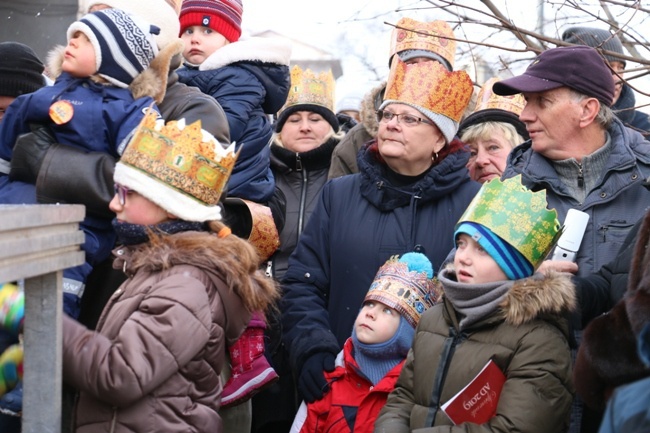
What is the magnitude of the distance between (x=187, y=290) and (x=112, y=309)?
0.90 feet

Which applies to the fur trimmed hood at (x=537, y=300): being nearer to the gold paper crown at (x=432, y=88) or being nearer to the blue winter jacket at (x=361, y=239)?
the blue winter jacket at (x=361, y=239)

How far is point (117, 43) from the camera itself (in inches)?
150

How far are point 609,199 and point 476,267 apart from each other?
72 cm

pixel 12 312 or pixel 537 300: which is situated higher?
pixel 537 300

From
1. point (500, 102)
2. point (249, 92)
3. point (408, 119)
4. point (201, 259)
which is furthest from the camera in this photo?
point (500, 102)

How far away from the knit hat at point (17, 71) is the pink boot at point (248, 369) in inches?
63.1

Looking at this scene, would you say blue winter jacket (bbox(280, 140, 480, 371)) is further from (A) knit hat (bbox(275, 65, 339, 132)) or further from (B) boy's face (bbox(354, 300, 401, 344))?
(A) knit hat (bbox(275, 65, 339, 132))

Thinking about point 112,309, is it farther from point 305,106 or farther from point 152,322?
point 305,106

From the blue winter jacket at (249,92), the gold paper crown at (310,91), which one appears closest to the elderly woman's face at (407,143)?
the blue winter jacket at (249,92)

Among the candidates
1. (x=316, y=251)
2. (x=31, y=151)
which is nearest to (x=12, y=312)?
(x=31, y=151)

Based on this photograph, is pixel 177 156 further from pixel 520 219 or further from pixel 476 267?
pixel 520 219

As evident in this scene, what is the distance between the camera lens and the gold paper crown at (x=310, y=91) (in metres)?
6.08

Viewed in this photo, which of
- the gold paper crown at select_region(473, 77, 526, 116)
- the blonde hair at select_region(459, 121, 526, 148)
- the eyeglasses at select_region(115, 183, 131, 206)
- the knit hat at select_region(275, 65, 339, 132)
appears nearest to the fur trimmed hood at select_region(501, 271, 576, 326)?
the eyeglasses at select_region(115, 183, 131, 206)

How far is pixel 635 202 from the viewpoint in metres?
3.98
